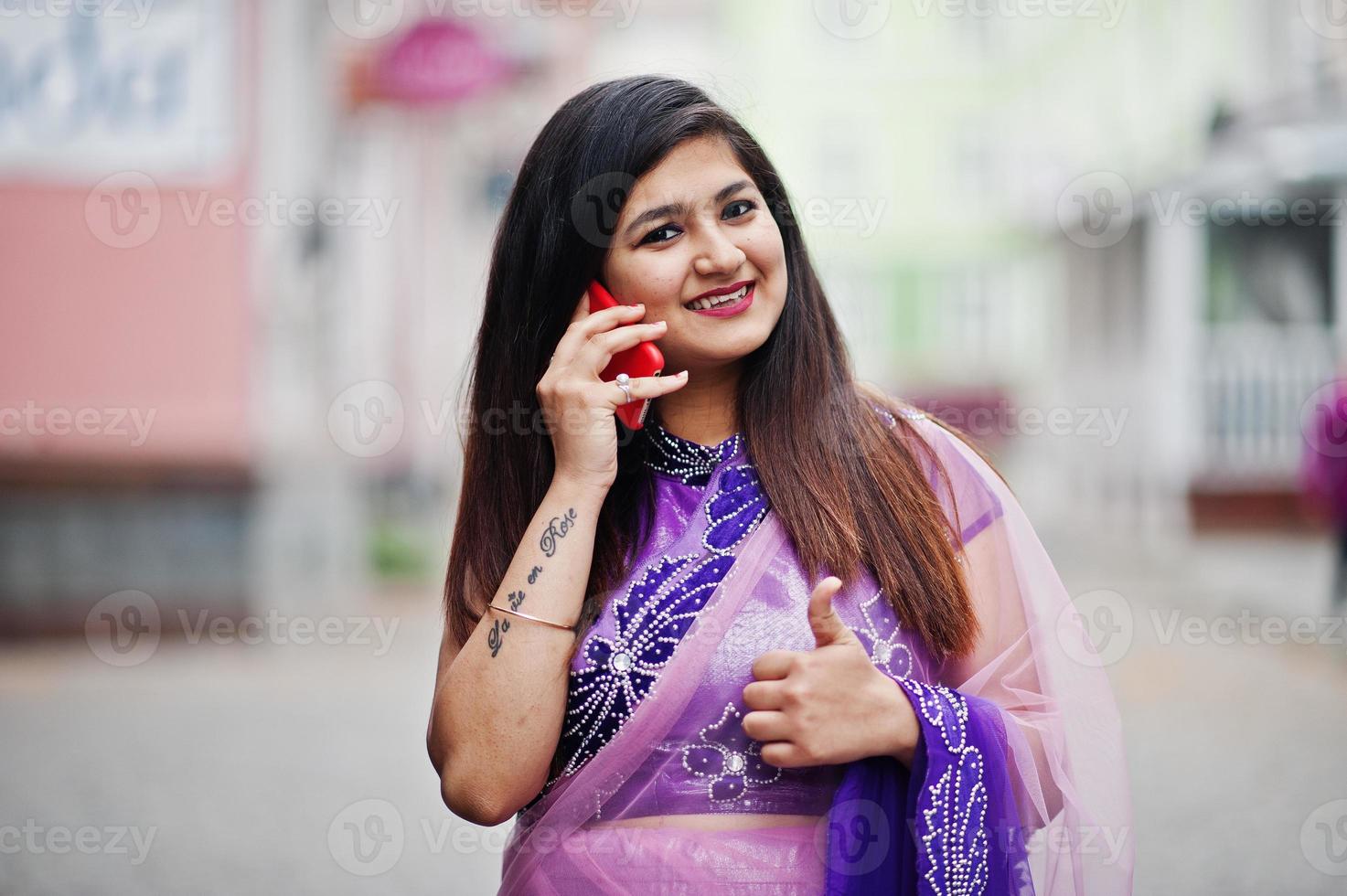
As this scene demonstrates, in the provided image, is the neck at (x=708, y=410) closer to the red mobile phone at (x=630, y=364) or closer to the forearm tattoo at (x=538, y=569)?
the red mobile phone at (x=630, y=364)

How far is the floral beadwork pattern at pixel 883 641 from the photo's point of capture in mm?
1887

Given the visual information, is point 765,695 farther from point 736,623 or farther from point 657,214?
point 657,214

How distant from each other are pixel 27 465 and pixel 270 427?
1.44m

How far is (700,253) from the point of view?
192cm

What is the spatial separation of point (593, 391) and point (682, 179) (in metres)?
0.33

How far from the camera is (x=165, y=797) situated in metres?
5.54

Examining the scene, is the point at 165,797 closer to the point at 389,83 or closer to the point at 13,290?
the point at 13,290

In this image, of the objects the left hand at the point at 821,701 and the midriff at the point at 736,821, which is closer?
the left hand at the point at 821,701

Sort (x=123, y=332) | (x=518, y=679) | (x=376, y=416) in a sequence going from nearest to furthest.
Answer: (x=518, y=679) < (x=123, y=332) < (x=376, y=416)

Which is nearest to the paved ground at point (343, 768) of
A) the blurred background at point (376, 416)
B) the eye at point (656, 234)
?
the blurred background at point (376, 416)

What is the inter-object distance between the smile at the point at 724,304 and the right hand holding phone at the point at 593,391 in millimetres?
61

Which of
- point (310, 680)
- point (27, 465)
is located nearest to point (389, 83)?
point (27, 465)

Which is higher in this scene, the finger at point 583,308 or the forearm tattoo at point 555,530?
the finger at point 583,308

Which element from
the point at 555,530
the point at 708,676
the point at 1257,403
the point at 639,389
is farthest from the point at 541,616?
the point at 1257,403
